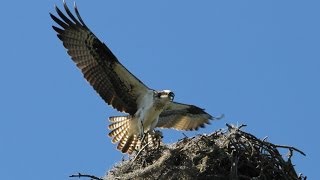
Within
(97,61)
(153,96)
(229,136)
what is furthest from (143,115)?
(229,136)

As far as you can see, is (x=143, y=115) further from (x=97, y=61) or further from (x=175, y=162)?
(x=175, y=162)

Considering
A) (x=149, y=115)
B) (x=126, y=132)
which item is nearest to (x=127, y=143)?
(x=126, y=132)

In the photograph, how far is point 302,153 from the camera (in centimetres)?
849

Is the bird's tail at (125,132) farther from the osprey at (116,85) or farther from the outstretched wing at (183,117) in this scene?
the outstretched wing at (183,117)

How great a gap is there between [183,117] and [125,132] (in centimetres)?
95

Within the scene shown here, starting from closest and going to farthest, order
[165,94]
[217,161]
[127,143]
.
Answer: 1. [217,161]
2. [165,94]
3. [127,143]

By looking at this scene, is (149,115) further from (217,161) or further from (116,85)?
(217,161)

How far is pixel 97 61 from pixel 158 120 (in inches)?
46.9

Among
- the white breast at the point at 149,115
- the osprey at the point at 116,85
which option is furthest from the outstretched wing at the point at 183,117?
the white breast at the point at 149,115

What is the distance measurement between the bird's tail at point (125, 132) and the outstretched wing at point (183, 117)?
18.0 inches

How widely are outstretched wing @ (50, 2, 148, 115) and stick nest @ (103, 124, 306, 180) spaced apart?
2.43 meters

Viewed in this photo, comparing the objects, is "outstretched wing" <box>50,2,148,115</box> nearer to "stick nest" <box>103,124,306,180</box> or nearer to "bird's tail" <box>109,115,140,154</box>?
"bird's tail" <box>109,115,140,154</box>

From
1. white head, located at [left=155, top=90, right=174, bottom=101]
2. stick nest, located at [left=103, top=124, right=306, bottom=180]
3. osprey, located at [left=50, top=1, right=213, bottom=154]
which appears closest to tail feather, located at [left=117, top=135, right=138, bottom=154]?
osprey, located at [left=50, top=1, right=213, bottom=154]

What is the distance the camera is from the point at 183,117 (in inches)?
466
